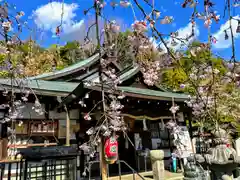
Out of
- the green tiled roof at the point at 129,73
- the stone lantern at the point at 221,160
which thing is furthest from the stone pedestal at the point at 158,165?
the green tiled roof at the point at 129,73

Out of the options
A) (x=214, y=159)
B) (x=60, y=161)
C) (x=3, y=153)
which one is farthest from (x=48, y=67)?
(x=214, y=159)

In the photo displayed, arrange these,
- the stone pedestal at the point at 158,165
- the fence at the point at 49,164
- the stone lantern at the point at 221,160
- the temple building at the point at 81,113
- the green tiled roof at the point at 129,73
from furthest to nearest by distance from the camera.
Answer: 1. the green tiled roof at the point at 129,73
2. the stone pedestal at the point at 158,165
3. the temple building at the point at 81,113
4. the stone lantern at the point at 221,160
5. the fence at the point at 49,164

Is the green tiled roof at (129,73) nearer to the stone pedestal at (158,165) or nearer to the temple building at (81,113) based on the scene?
the temple building at (81,113)

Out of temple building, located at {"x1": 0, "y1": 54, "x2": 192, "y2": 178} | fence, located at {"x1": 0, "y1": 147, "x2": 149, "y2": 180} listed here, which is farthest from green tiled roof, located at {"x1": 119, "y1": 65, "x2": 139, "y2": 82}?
fence, located at {"x1": 0, "y1": 147, "x2": 149, "y2": 180}

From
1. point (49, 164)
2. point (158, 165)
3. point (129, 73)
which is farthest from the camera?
point (129, 73)

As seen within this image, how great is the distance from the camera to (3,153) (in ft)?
20.5

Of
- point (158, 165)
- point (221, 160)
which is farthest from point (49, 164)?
point (158, 165)

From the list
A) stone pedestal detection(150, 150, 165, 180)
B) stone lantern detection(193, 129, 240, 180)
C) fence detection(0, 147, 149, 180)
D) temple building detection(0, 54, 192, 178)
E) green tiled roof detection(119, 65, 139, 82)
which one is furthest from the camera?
green tiled roof detection(119, 65, 139, 82)

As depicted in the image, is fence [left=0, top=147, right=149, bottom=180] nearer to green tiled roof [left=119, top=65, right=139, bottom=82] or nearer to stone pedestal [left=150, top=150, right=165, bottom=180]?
stone pedestal [left=150, top=150, right=165, bottom=180]

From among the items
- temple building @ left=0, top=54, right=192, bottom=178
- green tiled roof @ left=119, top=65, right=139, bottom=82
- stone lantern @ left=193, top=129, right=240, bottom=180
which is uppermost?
green tiled roof @ left=119, top=65, right=139, bottom=82

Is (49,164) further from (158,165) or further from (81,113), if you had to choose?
(158,165)

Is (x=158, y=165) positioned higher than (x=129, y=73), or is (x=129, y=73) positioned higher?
(x=129, y=73)

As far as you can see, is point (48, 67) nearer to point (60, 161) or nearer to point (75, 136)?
point (75, 136)

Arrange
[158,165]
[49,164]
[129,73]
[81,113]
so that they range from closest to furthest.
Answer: [49,164] → [158,165] → [81,113] → [129,73]
